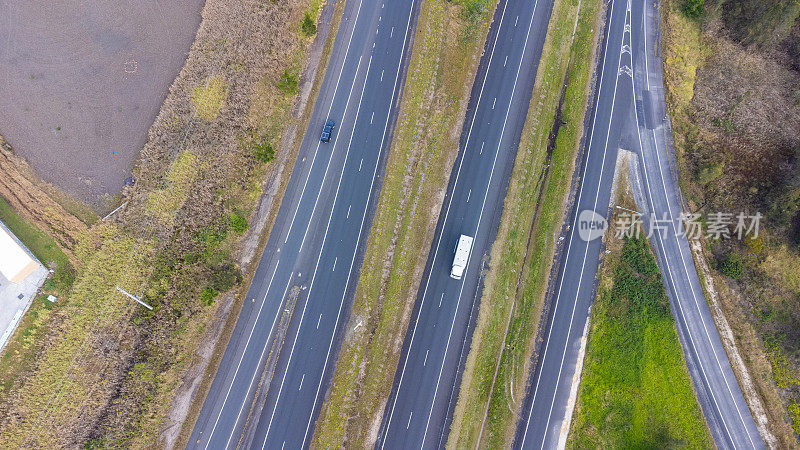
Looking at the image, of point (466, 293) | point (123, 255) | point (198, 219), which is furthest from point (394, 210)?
point (123, 255)

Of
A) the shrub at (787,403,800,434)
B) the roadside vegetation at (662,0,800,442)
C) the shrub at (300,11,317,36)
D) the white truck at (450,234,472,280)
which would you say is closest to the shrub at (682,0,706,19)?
the roadside vegetation at (662,0,800,442)

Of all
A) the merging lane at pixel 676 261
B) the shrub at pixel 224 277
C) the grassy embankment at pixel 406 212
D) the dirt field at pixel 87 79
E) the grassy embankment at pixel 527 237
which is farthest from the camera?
the merging lane at pixel 676 261

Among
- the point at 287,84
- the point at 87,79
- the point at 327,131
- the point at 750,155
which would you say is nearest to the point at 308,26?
the point at 287,84

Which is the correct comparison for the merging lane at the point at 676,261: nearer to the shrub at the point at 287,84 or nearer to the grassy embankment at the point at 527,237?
the grassy embankment at the point at 527,237

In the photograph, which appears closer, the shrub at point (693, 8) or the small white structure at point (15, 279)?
the small white structure at point (15, 279)

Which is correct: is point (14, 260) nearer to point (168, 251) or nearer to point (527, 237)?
point (168, 251)

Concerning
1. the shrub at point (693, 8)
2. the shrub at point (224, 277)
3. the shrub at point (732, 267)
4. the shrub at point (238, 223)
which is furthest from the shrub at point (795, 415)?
the shrub at point (238, 223)

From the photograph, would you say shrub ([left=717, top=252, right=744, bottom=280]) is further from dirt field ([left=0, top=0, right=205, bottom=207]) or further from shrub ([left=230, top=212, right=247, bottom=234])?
dirt field ([left=0, top=0, right=205, bottom=207])

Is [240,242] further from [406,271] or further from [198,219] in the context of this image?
[406,271]
